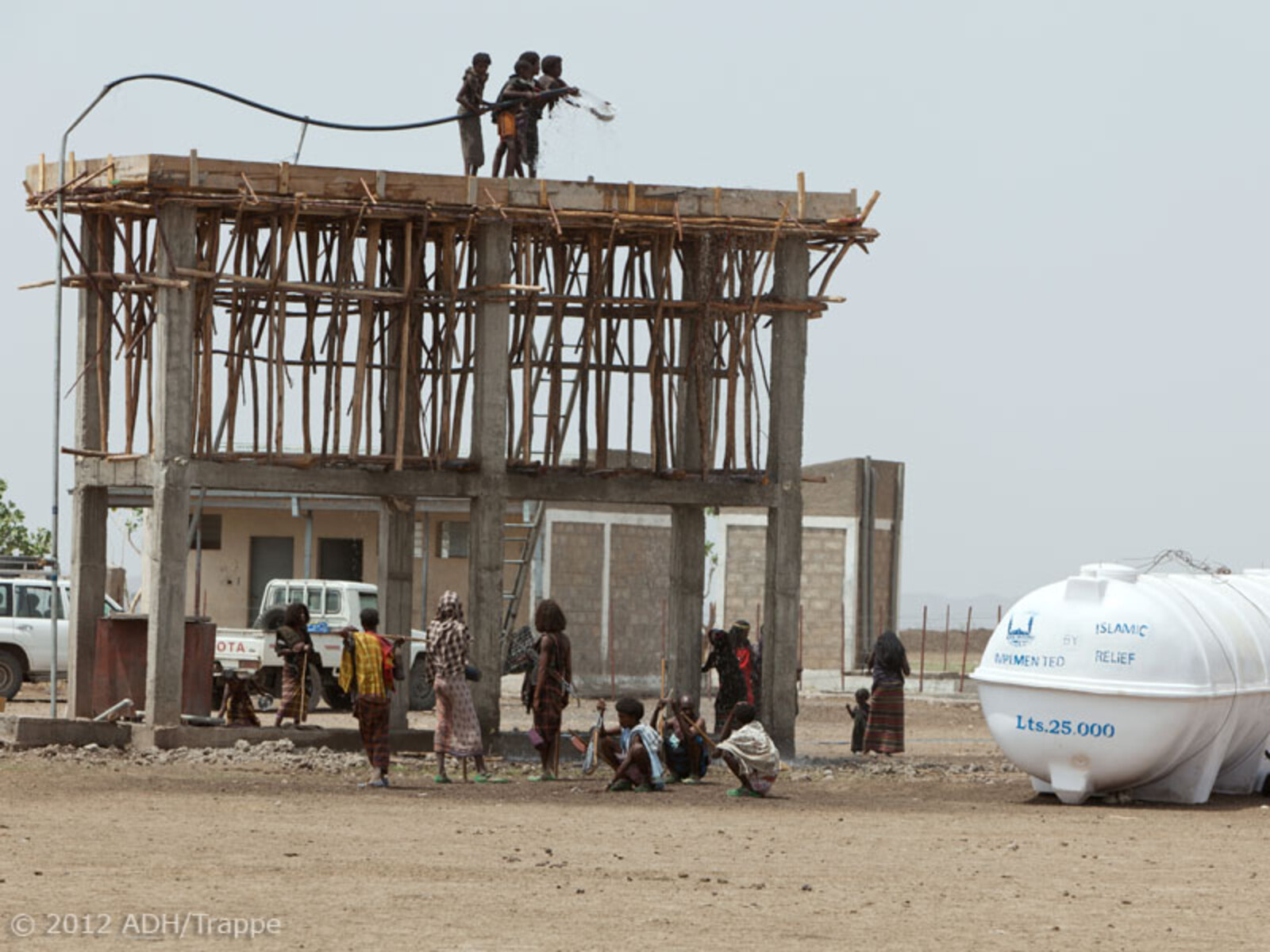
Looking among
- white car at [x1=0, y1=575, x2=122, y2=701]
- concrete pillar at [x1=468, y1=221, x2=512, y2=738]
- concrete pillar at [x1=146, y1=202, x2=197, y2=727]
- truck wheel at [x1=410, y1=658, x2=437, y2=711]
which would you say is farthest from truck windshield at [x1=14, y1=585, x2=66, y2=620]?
concrete pillar at [x1=468, y1=221, x2=512, y2=738]

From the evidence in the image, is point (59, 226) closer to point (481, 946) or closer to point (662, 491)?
point (662, 491)

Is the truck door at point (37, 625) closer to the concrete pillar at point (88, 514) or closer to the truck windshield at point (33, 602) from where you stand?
the truck windshield at point (33, 602)

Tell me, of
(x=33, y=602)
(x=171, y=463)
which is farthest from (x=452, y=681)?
(x=33, y=602)

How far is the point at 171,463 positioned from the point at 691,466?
5.76m

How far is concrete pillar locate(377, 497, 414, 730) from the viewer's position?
77.3 feet

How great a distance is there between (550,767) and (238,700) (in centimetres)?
400

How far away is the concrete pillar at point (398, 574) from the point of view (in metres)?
23.6

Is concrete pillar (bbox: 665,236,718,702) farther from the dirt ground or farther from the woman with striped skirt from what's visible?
the dirt ground

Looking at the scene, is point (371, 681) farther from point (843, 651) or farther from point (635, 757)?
point (843, 651)

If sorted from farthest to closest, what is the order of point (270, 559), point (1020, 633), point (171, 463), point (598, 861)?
point (270, 559)
point (171, 463)
point (1020, 633)
point (598, 861)

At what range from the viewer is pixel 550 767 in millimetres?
19266

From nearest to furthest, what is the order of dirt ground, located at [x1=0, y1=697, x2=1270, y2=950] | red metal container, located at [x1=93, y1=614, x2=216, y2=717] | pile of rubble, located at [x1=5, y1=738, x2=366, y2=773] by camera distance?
1. dirt ground, located at [x1=0, y1=697, x2=1270, y2=950]
2. pile of rubble, located at [x1=5, y1=738, x2=366, y2=773]
3. red metal container, located at [x1=93, y1=614, x2=216, y2=717]

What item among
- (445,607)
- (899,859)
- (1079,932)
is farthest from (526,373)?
(1079,932)

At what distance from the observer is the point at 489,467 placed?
21.3 metres
